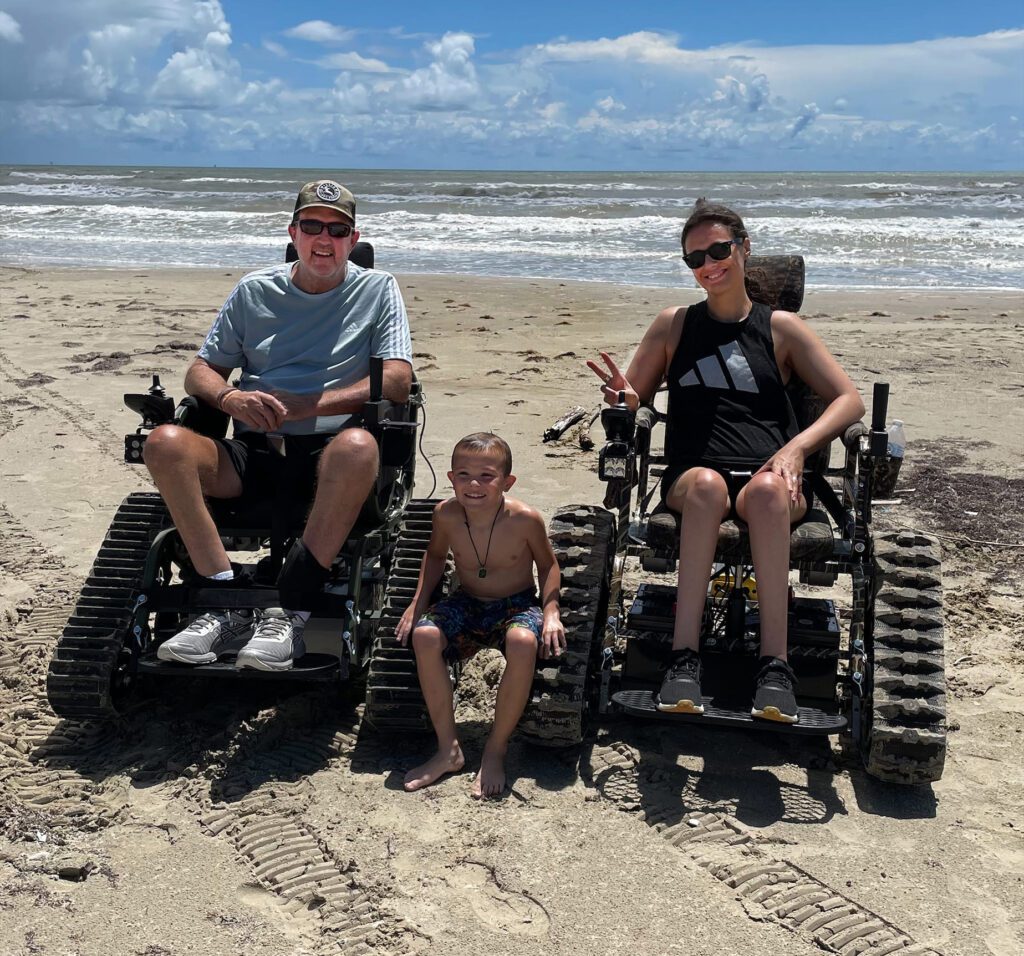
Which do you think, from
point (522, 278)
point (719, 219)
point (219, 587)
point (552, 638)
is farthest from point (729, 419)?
point (522, 278)

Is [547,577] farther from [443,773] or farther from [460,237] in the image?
[460,237]

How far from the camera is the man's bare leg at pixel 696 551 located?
3688 millimetres

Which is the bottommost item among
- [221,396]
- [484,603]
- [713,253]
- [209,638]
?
[209,638]

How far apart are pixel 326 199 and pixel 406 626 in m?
1.68

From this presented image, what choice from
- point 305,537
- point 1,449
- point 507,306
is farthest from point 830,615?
point 507,306

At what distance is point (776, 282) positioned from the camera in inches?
182

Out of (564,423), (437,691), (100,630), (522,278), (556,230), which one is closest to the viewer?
(437,691)

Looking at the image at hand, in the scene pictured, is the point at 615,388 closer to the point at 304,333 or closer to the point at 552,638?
the point at 552,638

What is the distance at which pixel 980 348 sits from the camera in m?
11.4

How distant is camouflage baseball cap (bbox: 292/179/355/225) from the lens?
4.23m

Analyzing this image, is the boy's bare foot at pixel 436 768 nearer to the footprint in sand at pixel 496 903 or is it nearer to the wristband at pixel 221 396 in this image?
the footprint in sand at pixel 496 903

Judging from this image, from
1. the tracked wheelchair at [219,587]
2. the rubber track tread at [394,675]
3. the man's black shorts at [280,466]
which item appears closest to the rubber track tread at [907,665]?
the rubber track tread at [394,675]

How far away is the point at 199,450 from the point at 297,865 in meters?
1.45

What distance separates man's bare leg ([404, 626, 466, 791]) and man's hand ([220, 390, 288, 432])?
3.08ft
